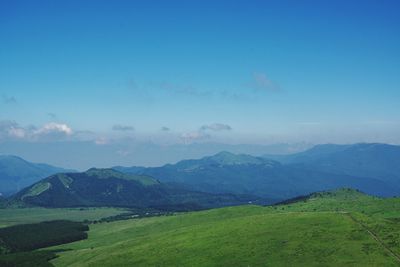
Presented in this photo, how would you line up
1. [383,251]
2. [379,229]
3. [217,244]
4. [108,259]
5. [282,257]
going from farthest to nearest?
1. [108,259]
2. [217,244]
3. [379,229]
4. [282,257]
5. [383,251]

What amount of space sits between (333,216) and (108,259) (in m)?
94.4

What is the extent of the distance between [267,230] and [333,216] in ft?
88.0

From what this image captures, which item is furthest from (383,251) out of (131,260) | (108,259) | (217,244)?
(108,259)

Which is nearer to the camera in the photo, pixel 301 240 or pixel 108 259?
pixel 301 240

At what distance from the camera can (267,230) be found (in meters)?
182

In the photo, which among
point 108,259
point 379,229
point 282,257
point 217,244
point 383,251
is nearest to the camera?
point 383,251

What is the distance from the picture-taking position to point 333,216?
601ft

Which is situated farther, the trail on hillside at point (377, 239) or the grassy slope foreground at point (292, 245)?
the grassy slope foreground at point (292, 245)

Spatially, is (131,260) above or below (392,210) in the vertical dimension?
below

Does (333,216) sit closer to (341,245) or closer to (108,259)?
(341,245)

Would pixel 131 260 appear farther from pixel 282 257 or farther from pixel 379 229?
pixel 379 229

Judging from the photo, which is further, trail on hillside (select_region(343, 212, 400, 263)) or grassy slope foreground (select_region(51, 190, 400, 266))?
grassy slope foreground (select_region(51, 190, 400, 266))

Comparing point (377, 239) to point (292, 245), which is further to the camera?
point (292, 245)

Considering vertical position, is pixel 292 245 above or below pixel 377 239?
below
